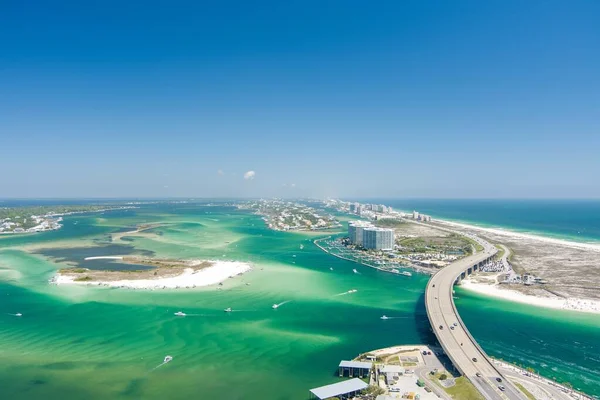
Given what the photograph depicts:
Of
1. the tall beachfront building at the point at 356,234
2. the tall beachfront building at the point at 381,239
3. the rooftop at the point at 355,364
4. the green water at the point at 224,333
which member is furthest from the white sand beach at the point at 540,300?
the tall beachfront building at the point at 356,234

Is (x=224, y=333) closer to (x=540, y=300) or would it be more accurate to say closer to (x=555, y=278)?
(x=540, y=300)

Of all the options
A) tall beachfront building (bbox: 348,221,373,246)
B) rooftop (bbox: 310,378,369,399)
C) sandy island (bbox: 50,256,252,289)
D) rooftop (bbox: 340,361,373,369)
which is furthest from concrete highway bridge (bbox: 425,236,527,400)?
tall beachfront building (bbox: 348,221,373,246)

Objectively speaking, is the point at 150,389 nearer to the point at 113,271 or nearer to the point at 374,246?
the point at 113,271

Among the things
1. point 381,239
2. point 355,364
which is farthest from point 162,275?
point 381,239

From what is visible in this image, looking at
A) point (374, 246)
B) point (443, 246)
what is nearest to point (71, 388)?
point (374, 246)

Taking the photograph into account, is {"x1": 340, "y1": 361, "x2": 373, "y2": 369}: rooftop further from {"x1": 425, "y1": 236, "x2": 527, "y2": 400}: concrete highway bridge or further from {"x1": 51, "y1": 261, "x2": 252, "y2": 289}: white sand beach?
{"x1": 51, "y1": 261, "x2": 252, "y2": 289}: white sand beach

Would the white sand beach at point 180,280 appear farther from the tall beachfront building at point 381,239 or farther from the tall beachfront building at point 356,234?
the tall beachfront building at point 356,234

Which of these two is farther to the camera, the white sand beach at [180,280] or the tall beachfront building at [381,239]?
the tall beachfront building at [381,239]
